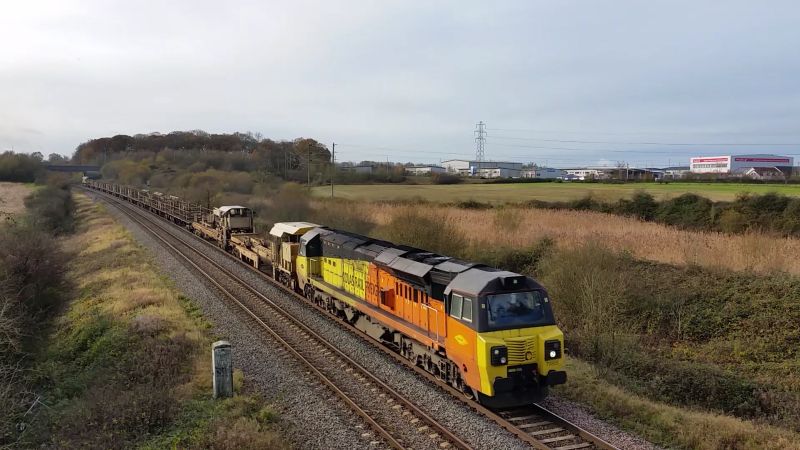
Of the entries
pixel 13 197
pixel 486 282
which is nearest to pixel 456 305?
pixel 486 282

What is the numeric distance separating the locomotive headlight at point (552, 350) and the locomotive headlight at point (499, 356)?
97 centimetres

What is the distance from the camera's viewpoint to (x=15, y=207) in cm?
5262

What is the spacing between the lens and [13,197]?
62625 mm

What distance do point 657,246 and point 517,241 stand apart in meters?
6.85

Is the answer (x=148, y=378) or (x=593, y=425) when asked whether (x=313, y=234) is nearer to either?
(x=148, y=378)

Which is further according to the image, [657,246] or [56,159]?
[56,159]

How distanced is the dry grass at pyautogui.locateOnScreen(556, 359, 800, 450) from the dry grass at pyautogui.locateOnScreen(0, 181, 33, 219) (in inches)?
1838

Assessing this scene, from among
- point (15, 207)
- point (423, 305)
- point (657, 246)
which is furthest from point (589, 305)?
point (15, 207)

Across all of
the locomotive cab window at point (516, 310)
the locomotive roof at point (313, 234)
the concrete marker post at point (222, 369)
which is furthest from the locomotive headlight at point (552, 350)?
the locomotive roof at point (313, 234)

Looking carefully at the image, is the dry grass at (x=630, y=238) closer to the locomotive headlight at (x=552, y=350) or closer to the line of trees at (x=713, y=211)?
the line of trees at (x=713, y=211)

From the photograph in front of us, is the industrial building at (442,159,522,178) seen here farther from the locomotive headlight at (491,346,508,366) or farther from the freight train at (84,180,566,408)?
the locomotive headlight at (491,346,508,366)

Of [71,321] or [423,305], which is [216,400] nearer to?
[423,305]

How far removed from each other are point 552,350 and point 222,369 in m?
7.02

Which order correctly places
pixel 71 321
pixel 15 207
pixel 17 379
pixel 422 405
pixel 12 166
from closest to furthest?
pixel 422 405 → pixel 17 379 → pixel 71 321 → pixel 15 207 → pixel 12 166
